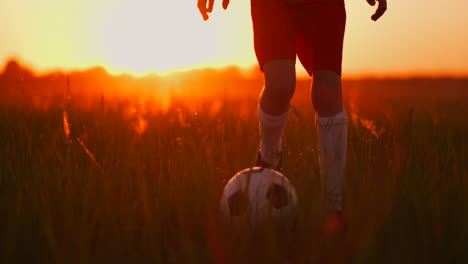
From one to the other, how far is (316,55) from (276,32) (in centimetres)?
29

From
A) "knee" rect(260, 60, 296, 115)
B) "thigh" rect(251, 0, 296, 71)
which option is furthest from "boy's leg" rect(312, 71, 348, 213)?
"thigh" rect(251, 0, 296, 71)

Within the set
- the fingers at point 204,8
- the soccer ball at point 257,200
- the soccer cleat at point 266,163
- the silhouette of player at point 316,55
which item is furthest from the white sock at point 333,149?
the fingers at point 204,8

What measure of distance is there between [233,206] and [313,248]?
56 centimetres

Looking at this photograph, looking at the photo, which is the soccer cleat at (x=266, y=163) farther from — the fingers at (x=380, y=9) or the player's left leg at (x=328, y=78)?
the fingers at (x=380, y=9)

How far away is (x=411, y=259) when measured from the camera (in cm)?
213

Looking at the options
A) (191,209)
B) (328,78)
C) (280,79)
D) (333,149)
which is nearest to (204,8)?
(280,79)

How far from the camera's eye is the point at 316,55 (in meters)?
3.22

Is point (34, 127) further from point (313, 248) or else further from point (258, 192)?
point (313, 248)

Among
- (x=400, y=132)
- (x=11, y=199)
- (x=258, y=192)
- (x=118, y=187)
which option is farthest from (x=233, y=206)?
(x=400, y=132)

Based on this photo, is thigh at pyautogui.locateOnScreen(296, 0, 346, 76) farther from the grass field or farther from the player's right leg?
the grass field

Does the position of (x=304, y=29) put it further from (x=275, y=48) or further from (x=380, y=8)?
(x=380, y=8)

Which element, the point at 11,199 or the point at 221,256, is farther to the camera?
the point at 11,199

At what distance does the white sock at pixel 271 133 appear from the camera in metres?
3.65

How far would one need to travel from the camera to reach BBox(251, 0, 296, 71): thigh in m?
3.24
